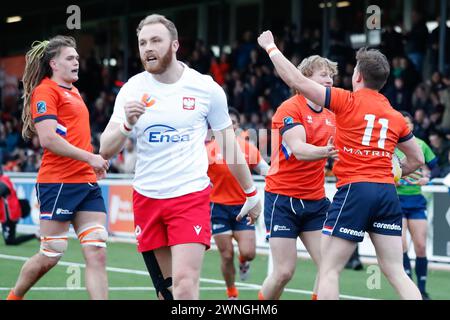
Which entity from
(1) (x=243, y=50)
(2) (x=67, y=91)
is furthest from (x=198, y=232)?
(1) (x=243, y=50)

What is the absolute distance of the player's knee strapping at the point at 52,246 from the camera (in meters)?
8.46

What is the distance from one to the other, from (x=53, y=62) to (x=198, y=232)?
2.58 meters

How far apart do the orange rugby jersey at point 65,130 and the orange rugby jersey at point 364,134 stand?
2.27 m

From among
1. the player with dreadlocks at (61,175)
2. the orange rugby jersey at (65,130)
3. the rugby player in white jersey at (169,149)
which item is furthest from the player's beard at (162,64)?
the orange rugby jersey at (65,130)

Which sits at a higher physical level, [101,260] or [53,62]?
[53,62]

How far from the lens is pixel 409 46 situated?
19719mm

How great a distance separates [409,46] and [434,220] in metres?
6.12

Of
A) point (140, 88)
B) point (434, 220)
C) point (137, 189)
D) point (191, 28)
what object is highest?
point (191, 28)

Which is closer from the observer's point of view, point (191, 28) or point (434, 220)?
point (434, 220)

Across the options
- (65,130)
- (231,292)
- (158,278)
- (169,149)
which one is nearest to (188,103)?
(169,149)

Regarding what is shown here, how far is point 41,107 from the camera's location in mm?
8156

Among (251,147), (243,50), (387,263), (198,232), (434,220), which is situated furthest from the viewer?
(243,50)

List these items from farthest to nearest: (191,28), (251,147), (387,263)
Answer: (191,28), (251,147), (387,263)

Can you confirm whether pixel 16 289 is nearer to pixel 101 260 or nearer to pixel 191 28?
pixel 101 260
